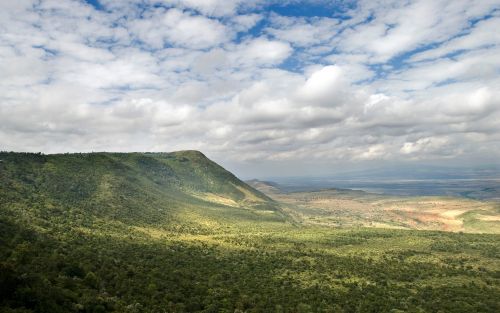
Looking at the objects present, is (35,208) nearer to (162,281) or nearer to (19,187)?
(19,187)

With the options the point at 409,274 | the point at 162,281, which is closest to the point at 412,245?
the point at 409,274

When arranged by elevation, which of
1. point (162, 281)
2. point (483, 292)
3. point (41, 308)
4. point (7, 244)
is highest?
point (7, 244)

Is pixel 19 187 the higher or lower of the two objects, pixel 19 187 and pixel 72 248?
the higher

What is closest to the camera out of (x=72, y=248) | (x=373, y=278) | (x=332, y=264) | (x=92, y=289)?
(x=92, y=289)

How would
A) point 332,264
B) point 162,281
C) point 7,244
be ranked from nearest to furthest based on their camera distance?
1. point 7,244
2. point 162,281
3. point 332,264

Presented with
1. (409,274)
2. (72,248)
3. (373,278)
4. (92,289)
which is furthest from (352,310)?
(72,248)

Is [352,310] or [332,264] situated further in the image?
[332,264]
